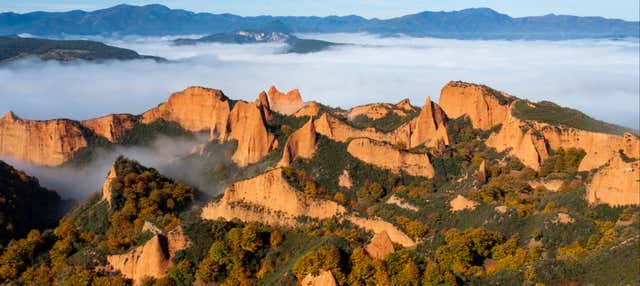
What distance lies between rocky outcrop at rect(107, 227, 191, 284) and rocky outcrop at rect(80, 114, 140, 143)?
46.1m

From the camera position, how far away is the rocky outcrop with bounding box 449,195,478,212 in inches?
1825

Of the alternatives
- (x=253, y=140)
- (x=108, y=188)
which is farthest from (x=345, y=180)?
(x=108, y=188)

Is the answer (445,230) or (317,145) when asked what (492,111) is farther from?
(445,230)

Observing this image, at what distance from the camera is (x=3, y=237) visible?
50.0 meters

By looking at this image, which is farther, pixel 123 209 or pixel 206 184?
pixel 206 184

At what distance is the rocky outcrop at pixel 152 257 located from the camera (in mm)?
35750

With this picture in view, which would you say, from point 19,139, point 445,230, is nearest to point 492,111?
point 445,230

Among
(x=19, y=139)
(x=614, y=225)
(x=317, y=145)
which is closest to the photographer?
(x=614, y=225)

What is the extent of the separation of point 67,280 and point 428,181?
106ft

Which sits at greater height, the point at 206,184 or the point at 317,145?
the point at 317,145

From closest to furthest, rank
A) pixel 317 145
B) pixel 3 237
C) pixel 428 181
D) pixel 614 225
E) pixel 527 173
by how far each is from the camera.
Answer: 1. pixel 614 225
2. pixel 3 237
3. pixel 527 173
4. pixel 428 181
5. pixel 317 145

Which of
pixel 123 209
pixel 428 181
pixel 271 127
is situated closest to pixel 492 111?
pixel 428 181

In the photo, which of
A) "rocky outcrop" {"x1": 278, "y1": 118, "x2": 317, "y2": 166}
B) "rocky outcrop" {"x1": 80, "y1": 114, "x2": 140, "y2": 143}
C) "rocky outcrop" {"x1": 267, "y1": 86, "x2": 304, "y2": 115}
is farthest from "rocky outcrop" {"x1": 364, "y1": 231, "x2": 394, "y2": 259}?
"rocky outcrop" {"x1": 80, "y1": 114, "x2": 140, "y2": 143}

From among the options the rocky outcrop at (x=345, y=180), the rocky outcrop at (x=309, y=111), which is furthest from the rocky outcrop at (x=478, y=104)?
the rocky outcrop at (x=345, y=180)
